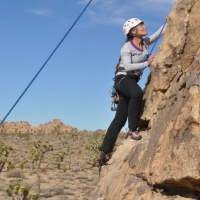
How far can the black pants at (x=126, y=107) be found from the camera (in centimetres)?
752

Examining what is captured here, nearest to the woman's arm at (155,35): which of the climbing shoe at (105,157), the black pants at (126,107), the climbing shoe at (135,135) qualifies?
the black pants at (126,107)

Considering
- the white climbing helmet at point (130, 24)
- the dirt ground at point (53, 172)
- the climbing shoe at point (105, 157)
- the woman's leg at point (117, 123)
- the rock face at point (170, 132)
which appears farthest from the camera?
the dirt ground at point (53, 172)

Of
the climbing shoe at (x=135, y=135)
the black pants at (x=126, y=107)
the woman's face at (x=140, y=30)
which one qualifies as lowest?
the climbing shoe at (x=135, y=135)

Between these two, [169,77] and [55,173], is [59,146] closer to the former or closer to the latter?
[55,173]

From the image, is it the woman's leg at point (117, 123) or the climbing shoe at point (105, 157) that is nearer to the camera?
the woman's leg at point (117, 123)

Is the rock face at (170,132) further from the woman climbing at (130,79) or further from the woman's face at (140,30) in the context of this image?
the woman's face at (140,30)

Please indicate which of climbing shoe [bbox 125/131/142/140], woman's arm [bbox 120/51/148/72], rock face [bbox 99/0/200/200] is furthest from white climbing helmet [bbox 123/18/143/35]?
climbing shoe [bbox 125/131/142/140]

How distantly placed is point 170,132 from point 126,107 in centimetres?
252

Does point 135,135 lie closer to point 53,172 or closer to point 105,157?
point 105,157

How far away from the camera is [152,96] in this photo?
7.47m

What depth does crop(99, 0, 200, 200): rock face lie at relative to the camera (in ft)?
17.0

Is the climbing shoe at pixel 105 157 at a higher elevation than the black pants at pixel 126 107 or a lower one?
lower

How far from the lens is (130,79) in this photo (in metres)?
7.65

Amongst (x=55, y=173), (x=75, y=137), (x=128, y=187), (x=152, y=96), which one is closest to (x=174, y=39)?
(x=152, y=96)
